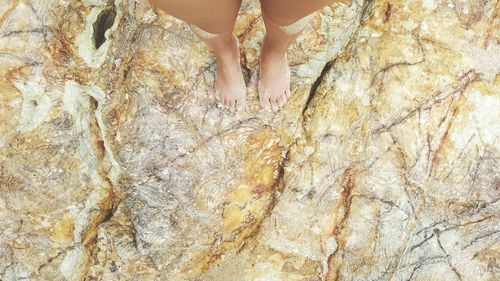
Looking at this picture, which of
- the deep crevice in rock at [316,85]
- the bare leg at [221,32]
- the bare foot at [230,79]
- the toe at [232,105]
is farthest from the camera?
the deep crevice in rock at [316,85]

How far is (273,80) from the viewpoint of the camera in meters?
2.41

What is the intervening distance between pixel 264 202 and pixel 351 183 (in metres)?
0.45

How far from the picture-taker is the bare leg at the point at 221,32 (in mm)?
1614

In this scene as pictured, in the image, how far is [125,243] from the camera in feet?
8.23

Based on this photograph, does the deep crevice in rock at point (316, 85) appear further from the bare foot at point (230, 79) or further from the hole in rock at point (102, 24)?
the hole in rock at point (102, 24)

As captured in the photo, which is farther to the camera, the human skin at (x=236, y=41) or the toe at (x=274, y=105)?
the toe at (x=274, y=105)

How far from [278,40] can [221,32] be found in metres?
0.27

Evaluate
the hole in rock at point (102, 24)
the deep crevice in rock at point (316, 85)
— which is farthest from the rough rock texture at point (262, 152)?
the hole in rock at point (102, 24)

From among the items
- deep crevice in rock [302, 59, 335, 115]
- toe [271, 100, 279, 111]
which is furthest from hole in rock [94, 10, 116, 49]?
deep crevice in rock [302, 59, 335, 115]

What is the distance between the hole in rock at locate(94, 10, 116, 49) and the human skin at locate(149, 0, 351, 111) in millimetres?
702

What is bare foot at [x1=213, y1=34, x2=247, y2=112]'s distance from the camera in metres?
2.25

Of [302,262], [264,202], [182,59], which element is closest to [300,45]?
[182,59]

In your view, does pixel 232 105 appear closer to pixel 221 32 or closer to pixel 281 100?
pixel 281 100

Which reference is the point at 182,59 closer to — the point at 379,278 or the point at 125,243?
the point at 125,243
